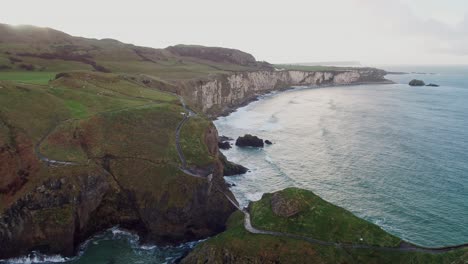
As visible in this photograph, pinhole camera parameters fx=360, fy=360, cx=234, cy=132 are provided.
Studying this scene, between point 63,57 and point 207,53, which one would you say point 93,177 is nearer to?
point 63,57

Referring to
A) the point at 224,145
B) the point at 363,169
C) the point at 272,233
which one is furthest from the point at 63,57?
the point at 272,233

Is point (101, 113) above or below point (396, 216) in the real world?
above

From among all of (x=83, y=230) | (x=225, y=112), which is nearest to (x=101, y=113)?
(x=83, y=230)

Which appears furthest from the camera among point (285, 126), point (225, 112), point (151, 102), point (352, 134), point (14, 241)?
point (225, 112)

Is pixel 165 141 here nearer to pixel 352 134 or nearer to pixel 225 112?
pixel 352 134

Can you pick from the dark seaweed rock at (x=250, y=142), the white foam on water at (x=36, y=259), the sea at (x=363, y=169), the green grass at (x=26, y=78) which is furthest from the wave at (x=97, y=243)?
the dark seaweed rock at (x=250, y=142)

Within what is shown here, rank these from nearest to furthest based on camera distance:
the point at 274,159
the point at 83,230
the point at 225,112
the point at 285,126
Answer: the point at 83,230 → the point at 274,159 → the point at 285,126 → the point at 225,112
